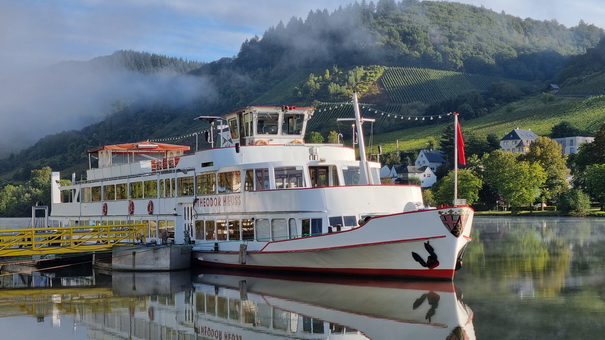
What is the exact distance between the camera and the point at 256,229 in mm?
27375

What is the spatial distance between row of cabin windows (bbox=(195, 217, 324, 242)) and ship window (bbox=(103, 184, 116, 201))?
7614 mm

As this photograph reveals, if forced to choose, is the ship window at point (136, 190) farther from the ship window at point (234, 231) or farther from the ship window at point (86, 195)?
the ship window at point (234, 231)

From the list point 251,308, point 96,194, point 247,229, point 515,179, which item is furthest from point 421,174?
point 251,308

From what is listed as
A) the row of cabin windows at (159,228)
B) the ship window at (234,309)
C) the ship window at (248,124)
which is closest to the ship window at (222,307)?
the ship window at (234,309)

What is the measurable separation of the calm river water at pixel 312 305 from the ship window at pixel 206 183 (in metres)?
3.34

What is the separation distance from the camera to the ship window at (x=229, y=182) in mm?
28375

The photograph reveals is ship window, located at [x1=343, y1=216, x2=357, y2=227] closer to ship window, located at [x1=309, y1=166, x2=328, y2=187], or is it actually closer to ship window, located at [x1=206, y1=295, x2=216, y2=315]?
ship window, located at [x1=309, y1=166, x2=328, y2=187]

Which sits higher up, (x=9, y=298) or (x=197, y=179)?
(x=197, y=179)

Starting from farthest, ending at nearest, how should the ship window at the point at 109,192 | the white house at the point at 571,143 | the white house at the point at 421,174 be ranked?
the white house at the point at 421,174
the white house at the point at 571,143
the ship window at the point at 109,192

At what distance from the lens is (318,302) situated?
68.5ft

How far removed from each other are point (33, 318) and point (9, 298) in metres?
4.77

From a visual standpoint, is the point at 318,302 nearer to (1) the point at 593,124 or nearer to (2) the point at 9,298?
(2) the point at 9,298

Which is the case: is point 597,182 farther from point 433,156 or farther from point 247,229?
point 247,229

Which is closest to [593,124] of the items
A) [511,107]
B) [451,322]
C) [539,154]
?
[511,107]
